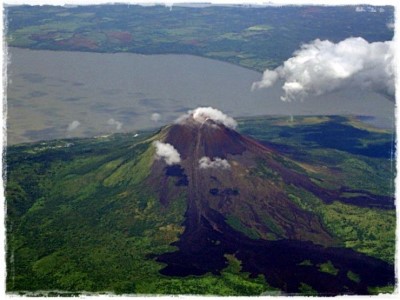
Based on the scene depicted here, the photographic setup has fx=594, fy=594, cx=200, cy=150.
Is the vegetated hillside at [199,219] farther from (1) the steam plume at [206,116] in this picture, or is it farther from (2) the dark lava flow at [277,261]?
(1) the steam plume at [206,116]

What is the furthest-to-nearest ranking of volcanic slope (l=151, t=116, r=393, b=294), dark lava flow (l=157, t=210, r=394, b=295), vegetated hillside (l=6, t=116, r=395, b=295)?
volcanic slope (l=151, t=116, r=393, b=294) < vegetated hillside (l=6, t=116, r=395, b=295) < dark lava flow (l=157, t=210, r=394, b=295)

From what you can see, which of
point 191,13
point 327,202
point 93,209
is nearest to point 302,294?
point 327,202

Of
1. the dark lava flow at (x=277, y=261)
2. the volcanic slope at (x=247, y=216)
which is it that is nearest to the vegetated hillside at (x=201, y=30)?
the volcanic slope at (x=247, y=216)

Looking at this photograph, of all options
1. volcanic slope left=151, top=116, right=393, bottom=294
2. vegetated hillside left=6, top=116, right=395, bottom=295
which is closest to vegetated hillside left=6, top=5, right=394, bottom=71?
vegetated hillside left=6, top=116, right=395, bottom=295

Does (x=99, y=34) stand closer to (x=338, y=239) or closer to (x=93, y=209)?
(x=93, y=209)

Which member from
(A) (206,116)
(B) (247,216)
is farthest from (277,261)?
(A) (206,116)

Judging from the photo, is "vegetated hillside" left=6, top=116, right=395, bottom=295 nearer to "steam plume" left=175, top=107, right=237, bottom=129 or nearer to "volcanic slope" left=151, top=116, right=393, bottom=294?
"volcanic slope" left=151, top=116, right=393, bottom=294
